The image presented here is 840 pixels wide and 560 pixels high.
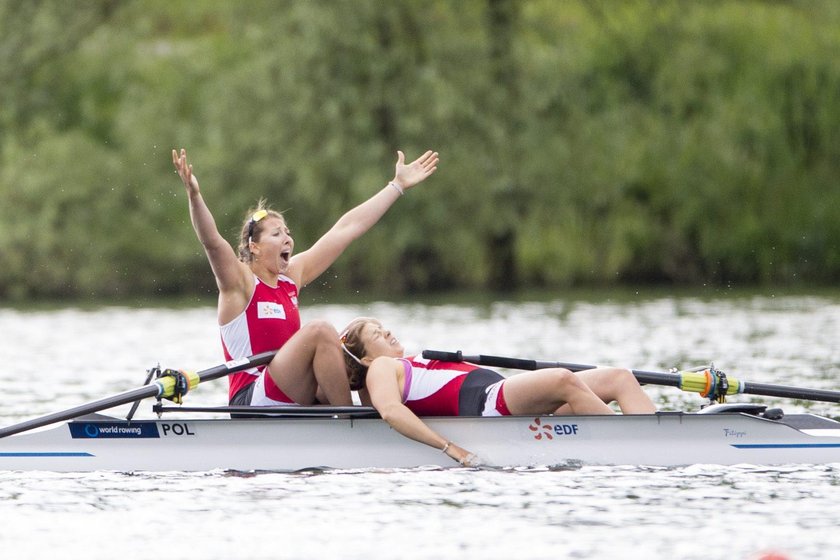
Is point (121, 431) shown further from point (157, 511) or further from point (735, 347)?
point (735, 347)

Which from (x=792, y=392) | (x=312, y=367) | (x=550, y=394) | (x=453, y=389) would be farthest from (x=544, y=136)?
(x=550, y=394)

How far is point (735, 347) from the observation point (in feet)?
57.7

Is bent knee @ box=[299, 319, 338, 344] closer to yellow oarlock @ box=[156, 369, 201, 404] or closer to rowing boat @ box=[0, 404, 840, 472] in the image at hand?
rowing boat @ box=[0, 404, 840, 472]

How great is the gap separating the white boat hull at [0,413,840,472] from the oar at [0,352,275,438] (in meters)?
0.14

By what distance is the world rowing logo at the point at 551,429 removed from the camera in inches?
355

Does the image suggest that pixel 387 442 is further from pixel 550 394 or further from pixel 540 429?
pixel 550 394

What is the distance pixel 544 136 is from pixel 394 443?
69.8ft

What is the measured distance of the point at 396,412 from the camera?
8.90 m

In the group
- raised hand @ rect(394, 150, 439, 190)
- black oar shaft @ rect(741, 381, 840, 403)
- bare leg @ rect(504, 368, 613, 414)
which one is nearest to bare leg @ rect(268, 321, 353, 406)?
bare leg @ rect(504, 368, 613, 414)

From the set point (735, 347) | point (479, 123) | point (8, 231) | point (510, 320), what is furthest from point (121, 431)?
point (8, 231)

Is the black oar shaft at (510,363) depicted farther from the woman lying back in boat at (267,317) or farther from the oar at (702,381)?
the woman lying back in boat at (267,317)

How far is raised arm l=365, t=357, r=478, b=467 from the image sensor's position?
8891 millimetres

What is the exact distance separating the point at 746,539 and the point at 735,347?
10749 mm

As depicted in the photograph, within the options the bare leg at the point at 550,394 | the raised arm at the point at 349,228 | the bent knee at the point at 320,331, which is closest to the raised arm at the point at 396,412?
the bent knee at the point at 320,331
